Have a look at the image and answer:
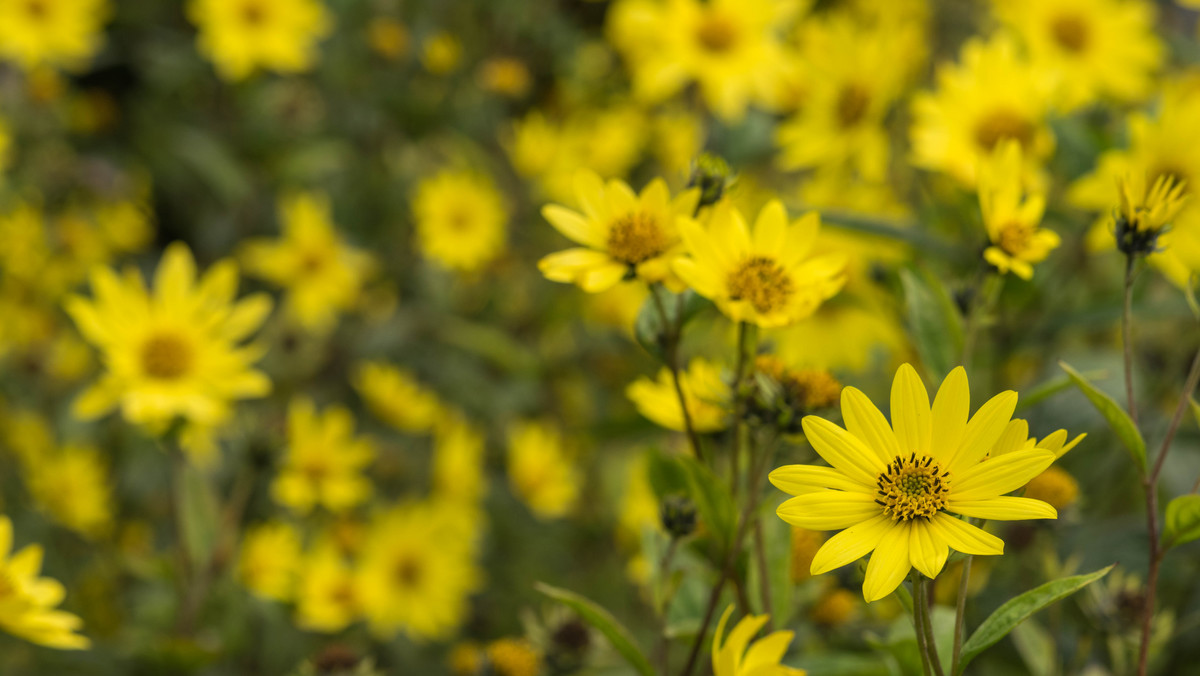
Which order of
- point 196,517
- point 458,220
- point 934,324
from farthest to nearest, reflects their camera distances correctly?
point 458,220 → point 196,517 → point 934,324

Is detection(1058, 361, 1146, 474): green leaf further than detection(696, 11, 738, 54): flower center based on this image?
No

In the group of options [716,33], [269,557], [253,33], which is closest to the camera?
[269,557]

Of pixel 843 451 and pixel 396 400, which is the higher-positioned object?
pixel 396 400

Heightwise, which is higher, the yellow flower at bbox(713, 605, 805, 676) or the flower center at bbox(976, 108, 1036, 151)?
the flower center at bbox(976, 108, 1036, 151)

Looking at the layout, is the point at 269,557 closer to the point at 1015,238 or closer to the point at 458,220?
the point at 458,220

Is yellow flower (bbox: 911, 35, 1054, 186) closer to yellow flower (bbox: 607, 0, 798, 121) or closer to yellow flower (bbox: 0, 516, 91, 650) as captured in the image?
yellow flower (bbox: 607, 0, 798, 121)

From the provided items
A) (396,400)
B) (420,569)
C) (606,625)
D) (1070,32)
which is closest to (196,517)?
(420,569)

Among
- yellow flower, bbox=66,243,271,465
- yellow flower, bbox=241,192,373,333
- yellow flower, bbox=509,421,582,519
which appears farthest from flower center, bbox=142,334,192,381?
yellow flower, bbox=509,421,582,519

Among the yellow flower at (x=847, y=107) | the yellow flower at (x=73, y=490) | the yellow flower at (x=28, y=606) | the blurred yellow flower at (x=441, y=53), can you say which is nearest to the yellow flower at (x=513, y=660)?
the yellow flower at (x=28, y=606)
